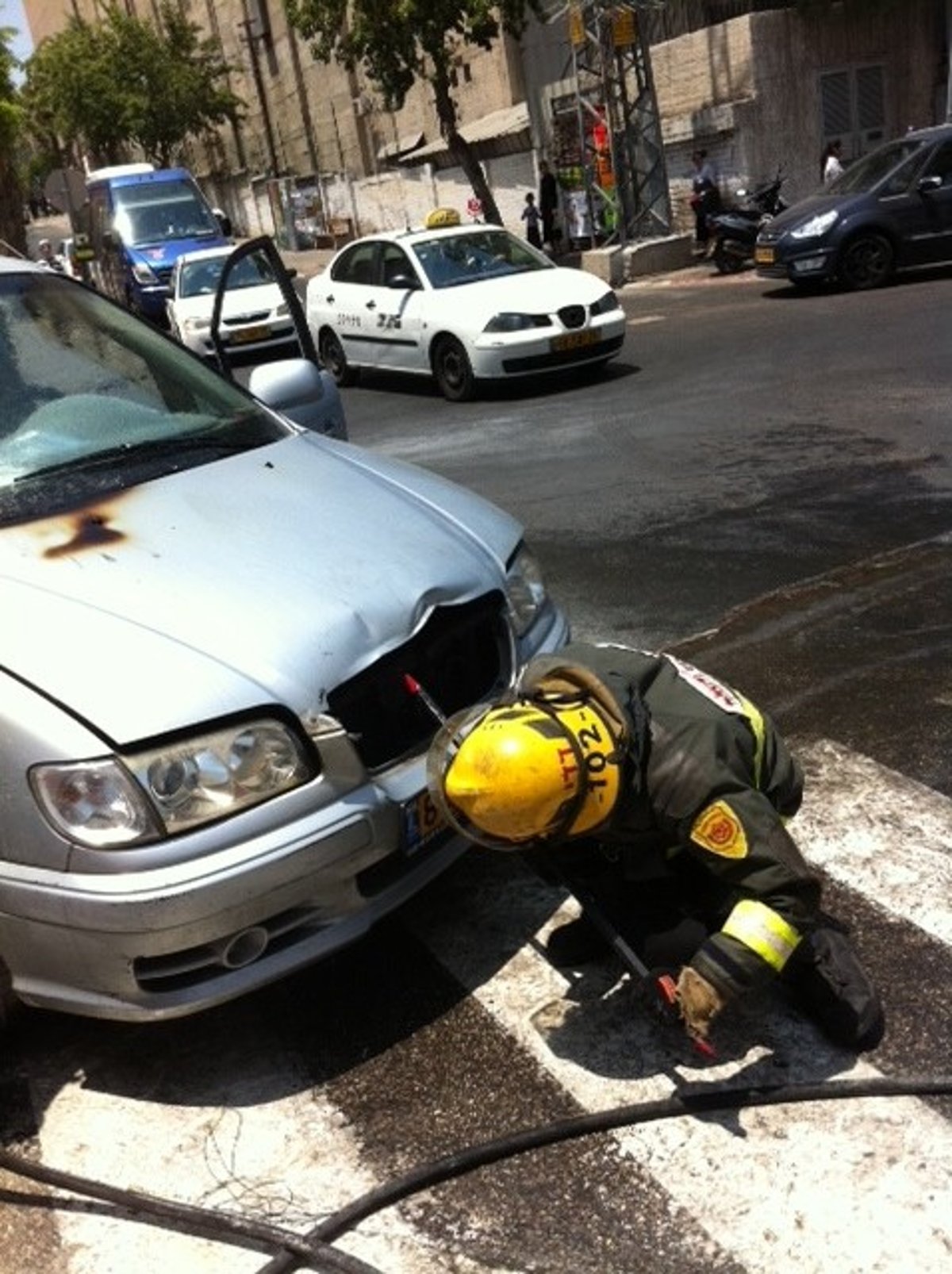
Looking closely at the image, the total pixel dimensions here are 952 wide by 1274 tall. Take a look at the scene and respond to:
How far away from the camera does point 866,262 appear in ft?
50.1

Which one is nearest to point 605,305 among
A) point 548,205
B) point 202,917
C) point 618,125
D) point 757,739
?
point 757,739

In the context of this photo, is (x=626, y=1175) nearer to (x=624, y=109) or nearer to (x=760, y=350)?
(x=760, y=350)

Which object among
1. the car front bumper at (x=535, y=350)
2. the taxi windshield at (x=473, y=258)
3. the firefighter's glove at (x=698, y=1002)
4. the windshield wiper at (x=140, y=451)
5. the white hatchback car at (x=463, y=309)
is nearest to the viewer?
the firefighter's glove at (x=698, y=1002)

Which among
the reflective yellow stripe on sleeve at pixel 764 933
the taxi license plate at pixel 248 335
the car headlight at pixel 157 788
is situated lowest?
the reflective yellow stripe on sleeve at pixel 764 933

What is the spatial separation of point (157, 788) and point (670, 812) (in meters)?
1.08

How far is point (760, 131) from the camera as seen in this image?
2289 cm

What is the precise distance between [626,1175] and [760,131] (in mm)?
23267

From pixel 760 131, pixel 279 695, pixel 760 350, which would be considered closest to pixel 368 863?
pixel 279 695

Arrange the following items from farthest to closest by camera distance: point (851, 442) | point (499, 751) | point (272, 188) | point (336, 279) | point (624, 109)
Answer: point (272, 188), point (624, 109), point (336, 279), point (851, 442), point (499, 751)

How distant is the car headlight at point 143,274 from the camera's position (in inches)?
865

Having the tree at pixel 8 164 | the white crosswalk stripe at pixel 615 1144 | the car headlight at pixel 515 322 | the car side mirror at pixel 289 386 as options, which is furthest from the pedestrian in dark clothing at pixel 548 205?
the white crosswalk stripe at pixel 615 1144

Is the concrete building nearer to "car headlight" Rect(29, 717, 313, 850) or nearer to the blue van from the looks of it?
the blue van

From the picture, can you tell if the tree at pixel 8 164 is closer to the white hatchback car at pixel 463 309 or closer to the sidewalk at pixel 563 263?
the sidewalk at pixel 563 263

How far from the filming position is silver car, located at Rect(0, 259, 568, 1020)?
8.70ft
